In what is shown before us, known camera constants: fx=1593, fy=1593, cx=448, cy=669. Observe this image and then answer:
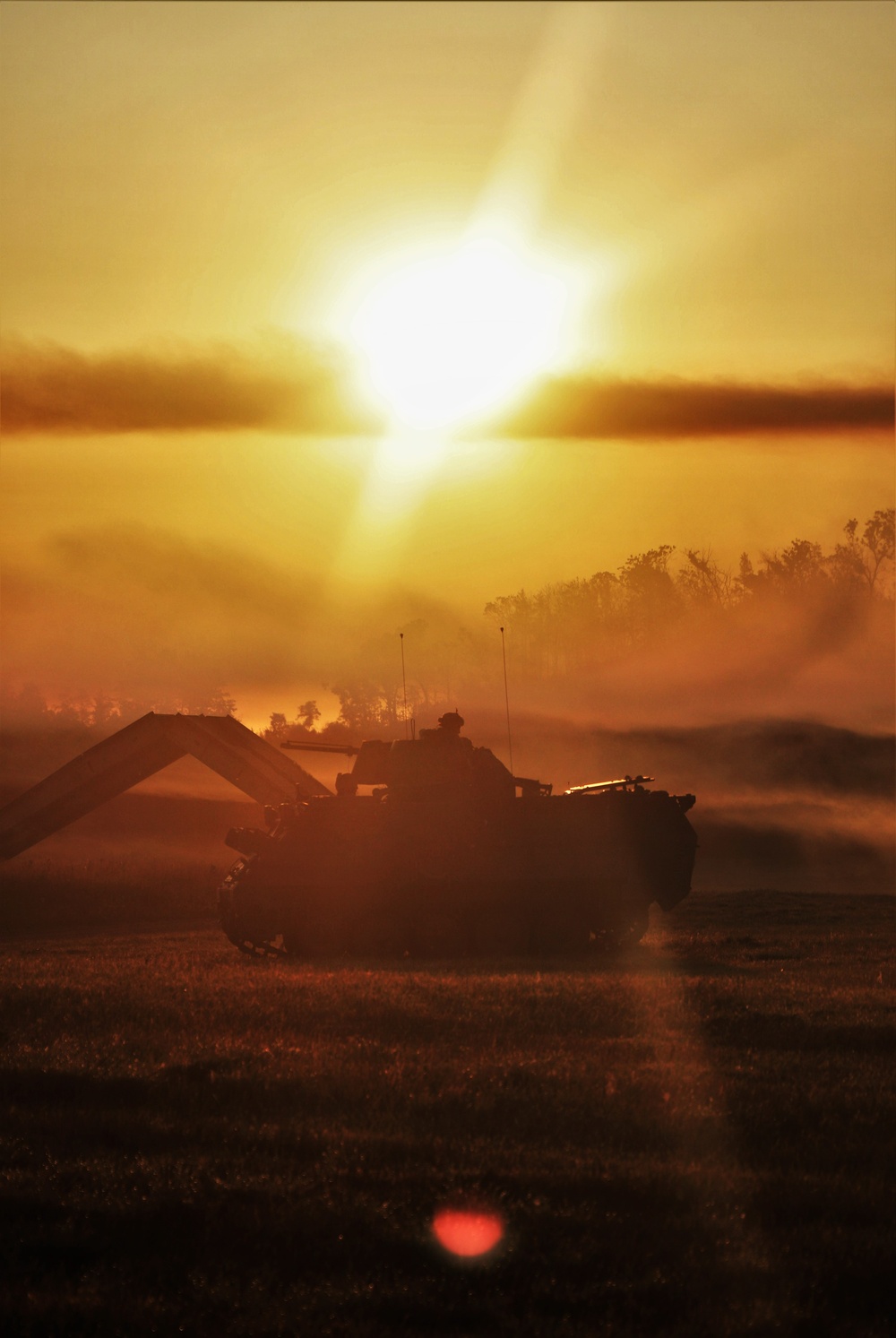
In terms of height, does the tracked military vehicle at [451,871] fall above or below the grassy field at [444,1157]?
above

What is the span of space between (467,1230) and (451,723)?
2133 centimetres

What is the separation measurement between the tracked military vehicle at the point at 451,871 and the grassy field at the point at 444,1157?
8.38 m

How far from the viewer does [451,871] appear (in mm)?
27719

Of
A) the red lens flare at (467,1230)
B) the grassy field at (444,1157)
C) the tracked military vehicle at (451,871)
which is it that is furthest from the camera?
the tracked military vehicle at (451,871)

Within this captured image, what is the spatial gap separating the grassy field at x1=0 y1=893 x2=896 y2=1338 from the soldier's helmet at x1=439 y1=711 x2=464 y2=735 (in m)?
11.3

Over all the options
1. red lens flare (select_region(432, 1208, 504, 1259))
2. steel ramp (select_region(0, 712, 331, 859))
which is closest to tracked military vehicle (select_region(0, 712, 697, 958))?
steel ramp (select_region(0, 712, 331, 859))

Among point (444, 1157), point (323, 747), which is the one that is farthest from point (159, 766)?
point (444, 1157)

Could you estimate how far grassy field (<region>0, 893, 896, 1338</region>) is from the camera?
8.36 m

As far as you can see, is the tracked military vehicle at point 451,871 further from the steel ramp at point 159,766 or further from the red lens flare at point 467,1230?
the red lens flare at point 467,1230

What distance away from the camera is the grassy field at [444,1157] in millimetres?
8359

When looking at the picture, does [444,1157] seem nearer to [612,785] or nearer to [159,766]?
[612,785]

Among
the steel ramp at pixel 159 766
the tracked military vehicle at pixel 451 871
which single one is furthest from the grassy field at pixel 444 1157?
the steel ramp at pixel 159 766

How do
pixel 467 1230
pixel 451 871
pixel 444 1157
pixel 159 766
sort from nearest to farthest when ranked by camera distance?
pixel 467 1230 → pixel 444 1157 → pixel 451 871 → pixel 159 766

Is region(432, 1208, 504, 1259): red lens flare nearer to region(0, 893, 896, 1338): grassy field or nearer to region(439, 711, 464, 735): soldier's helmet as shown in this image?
region(0, 893, 896, 1338): grassy field
